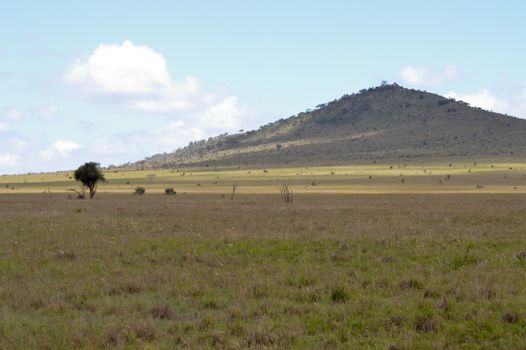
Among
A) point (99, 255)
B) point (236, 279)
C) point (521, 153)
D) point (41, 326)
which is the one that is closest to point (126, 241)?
point (99, 255)

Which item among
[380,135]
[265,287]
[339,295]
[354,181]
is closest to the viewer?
[339,295]

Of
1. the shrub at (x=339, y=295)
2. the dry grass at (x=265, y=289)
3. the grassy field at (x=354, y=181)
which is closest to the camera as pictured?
the dry grass at (x=265, y=289)

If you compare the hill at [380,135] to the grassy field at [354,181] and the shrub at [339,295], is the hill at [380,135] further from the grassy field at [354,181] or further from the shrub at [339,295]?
the shrub at [339,295]

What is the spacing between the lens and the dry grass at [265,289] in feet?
35.0

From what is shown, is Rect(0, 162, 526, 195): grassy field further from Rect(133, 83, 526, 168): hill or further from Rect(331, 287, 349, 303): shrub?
Rect(331, 287, 349, 303): shrub

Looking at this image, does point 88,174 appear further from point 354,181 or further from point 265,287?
point 265,287

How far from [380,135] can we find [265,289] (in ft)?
467

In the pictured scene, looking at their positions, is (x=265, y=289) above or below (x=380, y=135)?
below

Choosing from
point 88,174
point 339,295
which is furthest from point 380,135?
point 339,295

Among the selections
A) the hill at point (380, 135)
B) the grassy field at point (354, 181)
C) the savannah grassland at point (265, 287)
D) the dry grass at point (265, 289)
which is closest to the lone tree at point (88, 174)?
the grassy field at point (354, 181)

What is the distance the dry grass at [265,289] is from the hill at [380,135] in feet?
349

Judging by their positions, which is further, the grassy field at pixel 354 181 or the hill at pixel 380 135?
the hill at pixel 380 135

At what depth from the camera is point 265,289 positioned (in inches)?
546

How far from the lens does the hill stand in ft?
438
